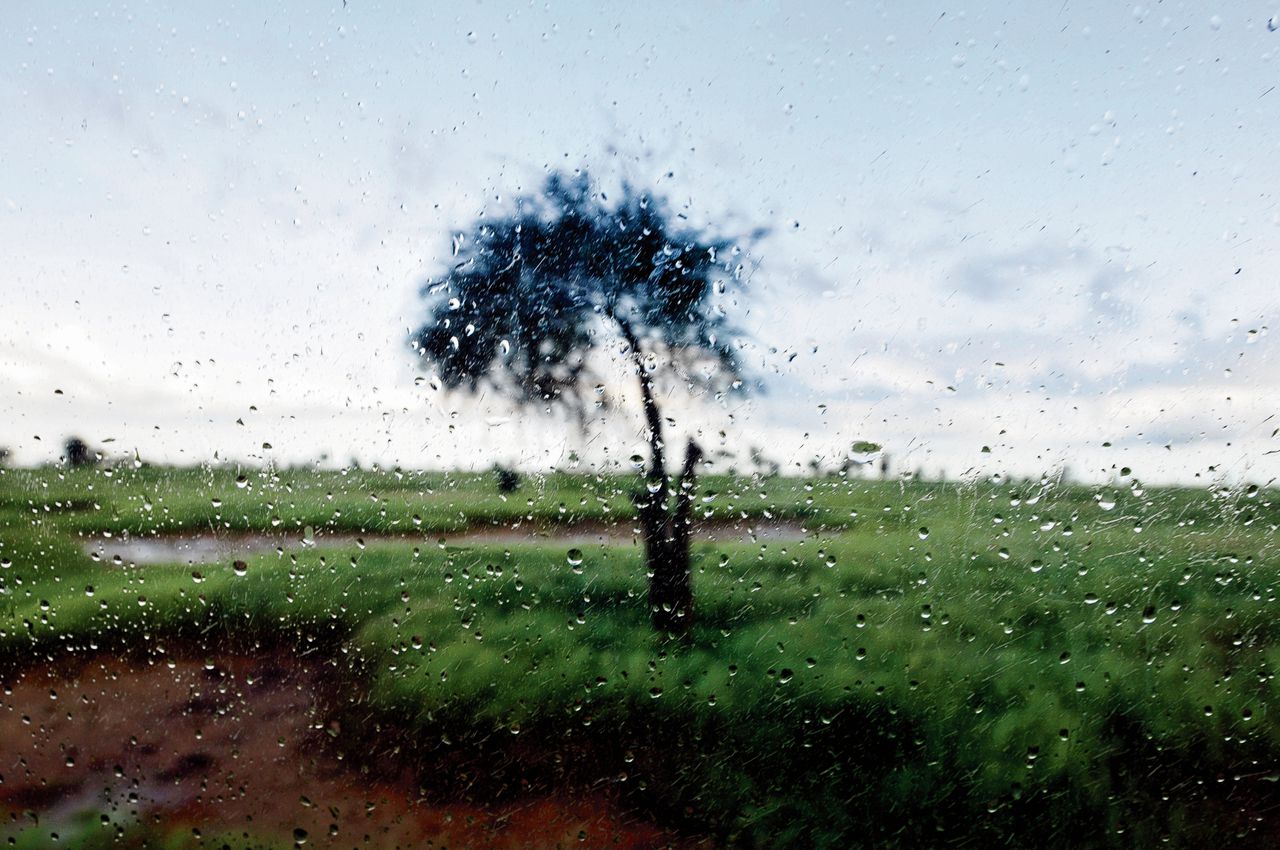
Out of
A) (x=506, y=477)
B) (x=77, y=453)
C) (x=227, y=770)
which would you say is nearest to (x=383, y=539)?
(x=506, y=477)

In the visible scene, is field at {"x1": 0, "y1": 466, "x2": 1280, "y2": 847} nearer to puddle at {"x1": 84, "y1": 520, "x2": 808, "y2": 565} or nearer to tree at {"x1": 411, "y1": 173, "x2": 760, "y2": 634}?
puddle at {"x1": 84, "y1": 520, "x2": 808, "y2": 565}

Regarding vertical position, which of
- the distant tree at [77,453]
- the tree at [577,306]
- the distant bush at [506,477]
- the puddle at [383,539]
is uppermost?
the tree at [577,306]

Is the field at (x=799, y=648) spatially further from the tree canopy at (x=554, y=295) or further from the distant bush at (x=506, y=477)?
the tree canopy at (x=554, y=295)

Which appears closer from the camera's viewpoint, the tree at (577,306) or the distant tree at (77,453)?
the tree at (577,306)

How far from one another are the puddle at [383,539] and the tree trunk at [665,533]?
0.09 ft

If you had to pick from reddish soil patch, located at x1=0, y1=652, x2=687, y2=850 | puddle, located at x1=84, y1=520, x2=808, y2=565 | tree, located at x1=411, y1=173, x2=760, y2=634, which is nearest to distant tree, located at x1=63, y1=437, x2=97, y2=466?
puddle, located at x1=84, y1=520, x2=808, y2=565

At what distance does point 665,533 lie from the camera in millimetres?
1071

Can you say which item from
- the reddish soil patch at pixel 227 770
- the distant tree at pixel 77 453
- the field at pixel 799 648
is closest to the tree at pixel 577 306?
the field at pixel 799 648

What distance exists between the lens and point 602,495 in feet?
3.59

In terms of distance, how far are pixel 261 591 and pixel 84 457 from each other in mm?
428

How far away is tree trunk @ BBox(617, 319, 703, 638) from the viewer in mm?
1070

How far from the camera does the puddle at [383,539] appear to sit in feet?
3.54

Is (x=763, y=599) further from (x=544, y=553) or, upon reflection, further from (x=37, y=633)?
(x=37, y=633)

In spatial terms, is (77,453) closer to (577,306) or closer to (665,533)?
(577,306)
